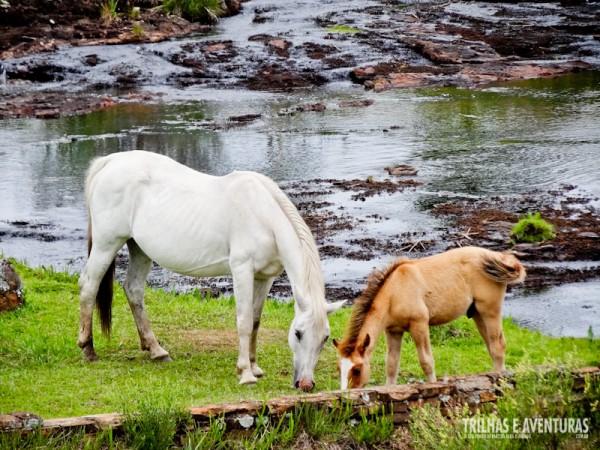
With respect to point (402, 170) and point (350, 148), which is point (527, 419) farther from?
point (350, 148)

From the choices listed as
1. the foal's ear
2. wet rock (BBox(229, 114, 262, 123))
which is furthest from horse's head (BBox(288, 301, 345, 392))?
wet rock (BBox(229, 114, 262, 123))

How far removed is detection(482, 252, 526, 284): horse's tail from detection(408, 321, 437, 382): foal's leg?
0.86m

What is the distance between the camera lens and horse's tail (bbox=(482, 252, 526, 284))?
385 inches

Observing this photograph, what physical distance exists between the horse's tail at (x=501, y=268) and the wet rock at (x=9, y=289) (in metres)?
6.38

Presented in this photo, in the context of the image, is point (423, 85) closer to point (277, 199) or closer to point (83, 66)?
point (83, 66)

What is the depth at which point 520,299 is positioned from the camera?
14.9m

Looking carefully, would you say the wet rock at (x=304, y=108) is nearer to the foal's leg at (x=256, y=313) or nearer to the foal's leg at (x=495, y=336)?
the foal's leg at (x=256, y=313)

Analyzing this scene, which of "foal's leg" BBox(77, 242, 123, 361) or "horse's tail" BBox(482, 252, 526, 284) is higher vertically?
Answer: "horse's tail" BBox(482, 252, 526, 284)

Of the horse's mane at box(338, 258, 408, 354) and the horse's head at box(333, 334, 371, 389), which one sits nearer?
the horse's head at box(333, 334, 371, 389)

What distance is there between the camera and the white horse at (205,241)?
9.80 meters

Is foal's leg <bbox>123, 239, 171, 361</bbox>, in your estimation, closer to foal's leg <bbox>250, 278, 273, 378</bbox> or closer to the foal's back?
foal's leg <bbox>250, 278, 273, 378</bbox>

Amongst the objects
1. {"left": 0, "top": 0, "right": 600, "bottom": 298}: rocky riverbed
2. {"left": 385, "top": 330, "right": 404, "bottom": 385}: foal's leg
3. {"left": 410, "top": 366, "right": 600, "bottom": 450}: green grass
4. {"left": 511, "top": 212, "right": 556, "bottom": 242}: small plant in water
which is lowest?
{"left": 0, "top": 0, "right": 600, "bottom": 298}: rocky riverbed

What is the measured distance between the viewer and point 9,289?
12891 mm

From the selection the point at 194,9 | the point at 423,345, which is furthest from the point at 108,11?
the point at 423,345
